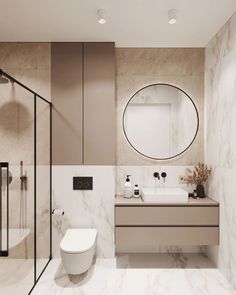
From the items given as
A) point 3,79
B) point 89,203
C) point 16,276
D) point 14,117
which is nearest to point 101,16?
point 3,79

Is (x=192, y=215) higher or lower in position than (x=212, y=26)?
lower

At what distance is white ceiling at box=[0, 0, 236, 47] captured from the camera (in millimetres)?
2115

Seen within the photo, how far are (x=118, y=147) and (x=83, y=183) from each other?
609 millimetres

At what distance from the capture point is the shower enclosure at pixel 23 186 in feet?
6.11

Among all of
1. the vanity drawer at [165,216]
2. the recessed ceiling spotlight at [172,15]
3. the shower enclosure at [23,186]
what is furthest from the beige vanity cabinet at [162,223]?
the recessed ceiling spotlight at [172,15]

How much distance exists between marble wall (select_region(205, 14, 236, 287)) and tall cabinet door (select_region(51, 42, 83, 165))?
4.83ft

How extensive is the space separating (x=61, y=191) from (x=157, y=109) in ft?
4.90

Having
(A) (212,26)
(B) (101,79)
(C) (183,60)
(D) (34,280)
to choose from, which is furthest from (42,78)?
(D) (34,280)

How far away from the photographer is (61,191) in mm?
2840

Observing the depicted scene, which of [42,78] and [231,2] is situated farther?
[42,78]

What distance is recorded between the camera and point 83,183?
9.26 feet

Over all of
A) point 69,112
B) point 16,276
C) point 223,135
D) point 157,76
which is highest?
point 157,76

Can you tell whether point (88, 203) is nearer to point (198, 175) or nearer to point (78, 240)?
point (78, 240)

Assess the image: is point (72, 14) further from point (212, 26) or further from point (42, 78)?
point (212, 26)
